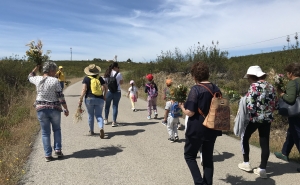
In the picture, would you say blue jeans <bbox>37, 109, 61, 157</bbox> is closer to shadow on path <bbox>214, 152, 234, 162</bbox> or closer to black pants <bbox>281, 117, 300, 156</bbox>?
shadow on path <bbox>214, 152, 234, 162</bbox>

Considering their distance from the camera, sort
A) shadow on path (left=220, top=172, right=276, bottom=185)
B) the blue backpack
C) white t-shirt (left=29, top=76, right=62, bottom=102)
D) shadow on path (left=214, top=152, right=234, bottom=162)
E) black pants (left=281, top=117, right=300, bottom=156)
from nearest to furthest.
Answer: shadow on path (left=220, top=172, right=276, bottom=185) < black pants (left=281, top=117, right=300, bottom=156) < white t-shirt (left=29, top=76, right=62, bottom=102) < shadow on path (left=214, top=152, right=234, bottom=162) < the blue backpack

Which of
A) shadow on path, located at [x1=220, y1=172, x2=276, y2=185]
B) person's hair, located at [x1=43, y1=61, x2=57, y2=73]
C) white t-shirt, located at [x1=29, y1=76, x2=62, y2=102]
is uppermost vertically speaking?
person's hair, located at [x1=43, y1=61, x2=57, y2=73]

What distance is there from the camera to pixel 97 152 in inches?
228

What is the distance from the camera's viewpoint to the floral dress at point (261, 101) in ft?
14.1

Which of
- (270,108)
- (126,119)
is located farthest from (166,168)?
(126,119)

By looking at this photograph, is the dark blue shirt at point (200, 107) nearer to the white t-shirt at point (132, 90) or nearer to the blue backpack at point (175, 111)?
the blue backpack at point (175, 111)

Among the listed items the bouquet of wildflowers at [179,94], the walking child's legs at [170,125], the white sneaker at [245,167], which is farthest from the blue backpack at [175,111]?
the white sneaker at [245,167]

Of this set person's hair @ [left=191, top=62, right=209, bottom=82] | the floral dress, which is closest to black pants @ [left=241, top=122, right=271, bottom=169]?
the floral dress

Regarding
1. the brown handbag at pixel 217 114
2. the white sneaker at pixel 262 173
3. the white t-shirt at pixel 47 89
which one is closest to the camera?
the brown handbag at pixel 217 114

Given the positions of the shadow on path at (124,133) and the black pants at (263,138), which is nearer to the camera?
the black pants at (263,138)

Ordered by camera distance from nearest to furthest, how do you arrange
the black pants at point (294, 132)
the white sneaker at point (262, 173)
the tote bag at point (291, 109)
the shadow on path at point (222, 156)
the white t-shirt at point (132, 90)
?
the white sneaker at point (262, 173)
the tote bag at point (291, 109)
the black pants at point (294, 132)
the shadow on path at point (222, 156)
the white t-shirt at point (132, 90)

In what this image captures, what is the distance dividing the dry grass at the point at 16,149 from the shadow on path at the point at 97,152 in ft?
2.91

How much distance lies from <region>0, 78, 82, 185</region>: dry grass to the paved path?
165 millimetres

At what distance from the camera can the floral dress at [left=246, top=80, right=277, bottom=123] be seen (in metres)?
4.31
